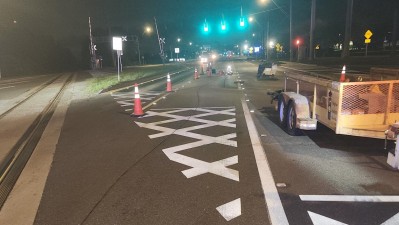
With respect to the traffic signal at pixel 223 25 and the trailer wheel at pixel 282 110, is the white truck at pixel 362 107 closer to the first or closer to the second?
the trailer wheel at pixel 282 110

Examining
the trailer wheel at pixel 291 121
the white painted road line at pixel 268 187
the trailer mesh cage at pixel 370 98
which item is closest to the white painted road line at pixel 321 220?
the white painted road line at pixel 268 187

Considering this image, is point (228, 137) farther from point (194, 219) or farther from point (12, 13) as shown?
point (12, 13)

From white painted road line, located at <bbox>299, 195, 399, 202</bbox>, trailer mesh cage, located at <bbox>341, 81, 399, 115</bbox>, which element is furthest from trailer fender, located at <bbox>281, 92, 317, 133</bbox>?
white painted road line, located at <bbox>299, 195, 399, 202</bbox>

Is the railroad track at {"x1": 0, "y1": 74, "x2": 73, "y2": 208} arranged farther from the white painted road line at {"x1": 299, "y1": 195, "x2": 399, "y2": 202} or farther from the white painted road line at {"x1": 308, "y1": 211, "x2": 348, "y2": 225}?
the white painted road line at {"x1": 299, "y1": 195, "x2": 399, "y2": 202}

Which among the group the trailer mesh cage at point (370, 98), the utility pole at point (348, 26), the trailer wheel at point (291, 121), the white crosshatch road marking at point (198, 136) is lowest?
the white crosshatch road marking at point (198, 136)

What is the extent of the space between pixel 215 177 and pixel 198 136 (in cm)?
288

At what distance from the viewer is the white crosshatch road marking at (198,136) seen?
6141 mm

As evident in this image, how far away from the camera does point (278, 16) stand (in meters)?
86.2

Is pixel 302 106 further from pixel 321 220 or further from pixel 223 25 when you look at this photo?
pixel 223 25

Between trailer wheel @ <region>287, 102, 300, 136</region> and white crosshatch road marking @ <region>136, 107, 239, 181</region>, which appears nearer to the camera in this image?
white crosshatch road marking @ <region>136, 107, 239, 181</region>

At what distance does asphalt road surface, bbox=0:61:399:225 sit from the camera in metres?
4.51

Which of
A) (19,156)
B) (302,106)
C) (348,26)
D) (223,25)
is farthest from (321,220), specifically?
(348,26)

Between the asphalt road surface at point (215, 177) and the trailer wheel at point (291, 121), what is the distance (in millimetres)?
197

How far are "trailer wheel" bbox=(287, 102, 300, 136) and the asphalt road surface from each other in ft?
0.65
